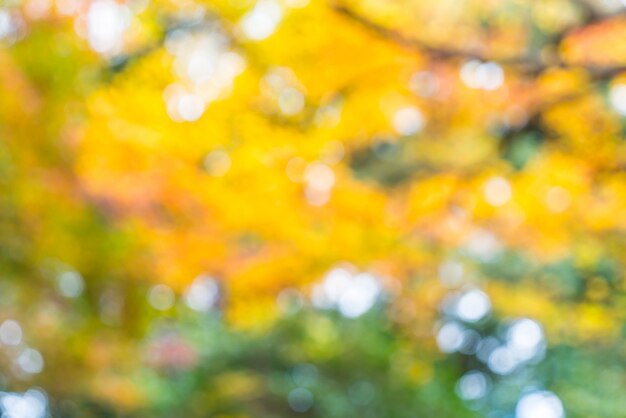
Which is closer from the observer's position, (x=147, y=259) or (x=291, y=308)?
(x=147, y=259)

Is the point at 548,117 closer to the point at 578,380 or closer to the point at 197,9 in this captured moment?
the point at 197,9

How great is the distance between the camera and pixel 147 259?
3.14 meters

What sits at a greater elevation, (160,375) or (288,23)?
(288,23)

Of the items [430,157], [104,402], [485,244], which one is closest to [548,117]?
[485,244]

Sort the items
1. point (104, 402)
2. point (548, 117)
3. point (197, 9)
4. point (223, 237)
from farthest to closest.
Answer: point (104, 402) < point (223, 237) < point (548, 117) < point (197, 9)

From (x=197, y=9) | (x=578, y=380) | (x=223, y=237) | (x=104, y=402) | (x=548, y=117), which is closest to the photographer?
(x=197, y=9)

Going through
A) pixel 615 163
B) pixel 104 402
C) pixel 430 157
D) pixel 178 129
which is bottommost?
pixel 104 402

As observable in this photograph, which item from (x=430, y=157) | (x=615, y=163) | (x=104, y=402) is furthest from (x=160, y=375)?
(x=615, y=163)

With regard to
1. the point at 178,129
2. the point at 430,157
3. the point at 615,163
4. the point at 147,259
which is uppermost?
the point at 430,157

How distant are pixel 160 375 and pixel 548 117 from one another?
6.57 feet

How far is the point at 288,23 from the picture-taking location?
7.63 ft

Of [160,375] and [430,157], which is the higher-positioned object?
[430,157]

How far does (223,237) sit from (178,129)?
42cm

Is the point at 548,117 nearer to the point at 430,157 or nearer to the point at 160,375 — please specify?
the point at 430,157
